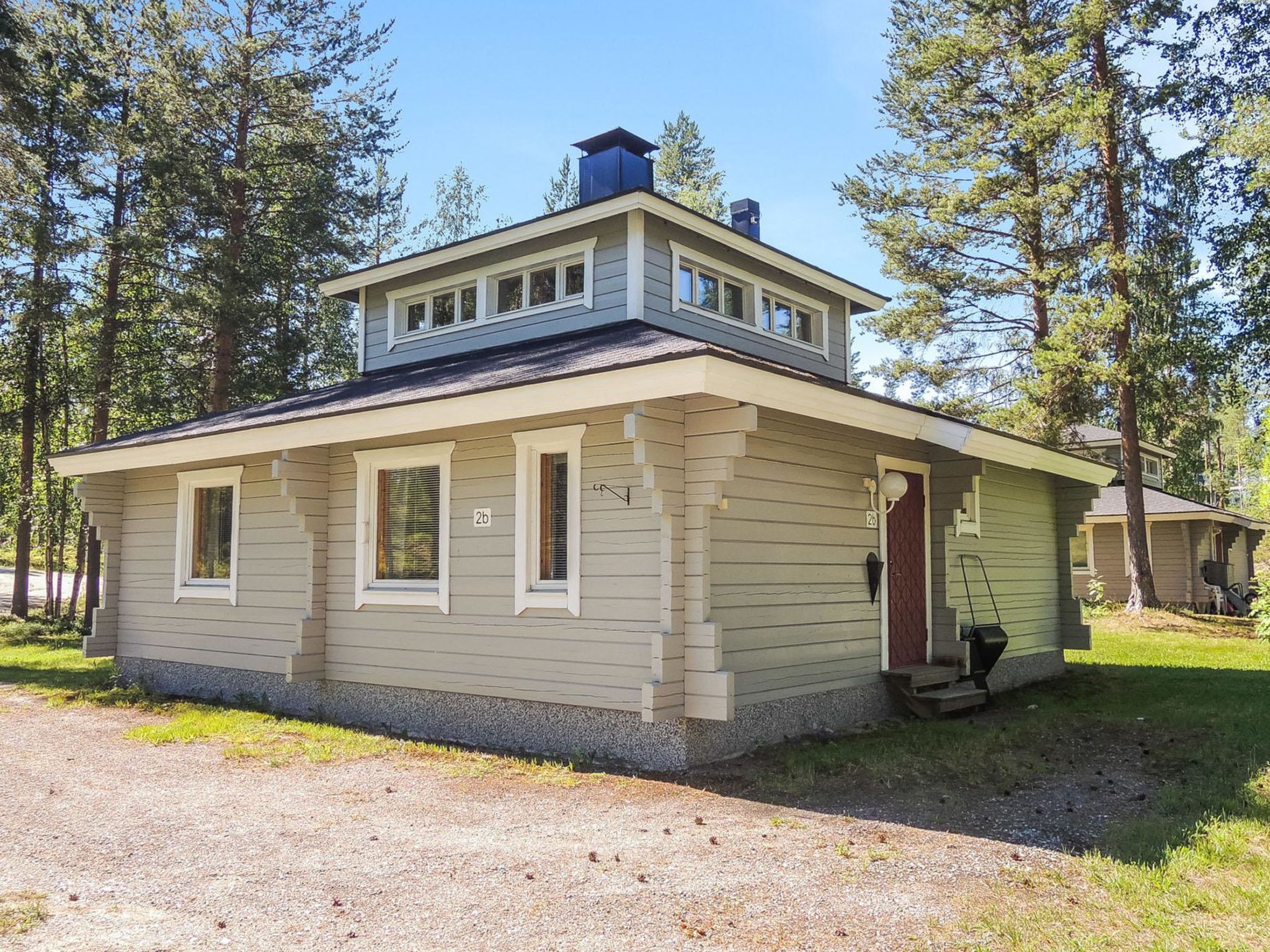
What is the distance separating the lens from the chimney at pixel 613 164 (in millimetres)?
10461

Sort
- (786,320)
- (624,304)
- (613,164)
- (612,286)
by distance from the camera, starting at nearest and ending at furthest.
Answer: (624,304) < (612,286) < (613,164) < (786,320)

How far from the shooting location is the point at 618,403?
6250mm

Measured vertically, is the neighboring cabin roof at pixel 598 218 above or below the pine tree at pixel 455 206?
below

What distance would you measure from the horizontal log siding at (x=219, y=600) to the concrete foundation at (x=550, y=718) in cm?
34

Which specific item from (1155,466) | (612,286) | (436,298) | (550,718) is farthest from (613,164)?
(1155,466)

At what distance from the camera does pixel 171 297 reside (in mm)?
16781

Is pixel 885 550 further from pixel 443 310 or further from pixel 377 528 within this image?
pixel 443 310

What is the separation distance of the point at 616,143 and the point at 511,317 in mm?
2522

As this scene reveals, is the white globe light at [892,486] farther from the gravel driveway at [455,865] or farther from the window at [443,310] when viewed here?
the window at [443,310]

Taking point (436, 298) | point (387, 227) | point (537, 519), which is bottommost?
point (537, 519)

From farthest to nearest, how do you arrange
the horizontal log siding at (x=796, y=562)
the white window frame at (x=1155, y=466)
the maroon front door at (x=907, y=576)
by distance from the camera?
the white window frame at (x=1155, y=466)
the maroon front door at (x=907, y=576)
the horizontal log siding at (x=796, y=562)

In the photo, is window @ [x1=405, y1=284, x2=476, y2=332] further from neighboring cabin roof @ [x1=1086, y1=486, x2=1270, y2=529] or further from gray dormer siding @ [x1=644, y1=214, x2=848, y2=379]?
neighboring cabin roof @ [x1=1086, y1=486, x2=1270, y2=529]

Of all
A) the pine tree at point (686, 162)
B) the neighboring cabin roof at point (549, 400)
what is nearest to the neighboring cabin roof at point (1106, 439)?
the pine tree at point (686, 162)

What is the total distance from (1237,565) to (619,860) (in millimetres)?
31036
